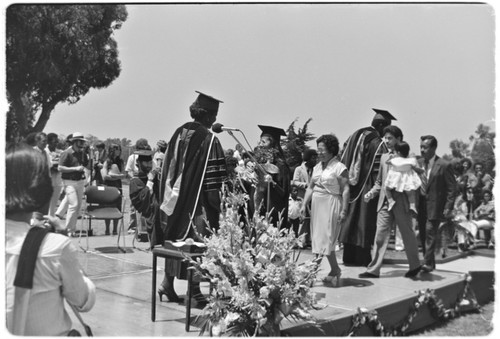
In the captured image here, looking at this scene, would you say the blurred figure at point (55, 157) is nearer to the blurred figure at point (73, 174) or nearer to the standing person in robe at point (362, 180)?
the blurred figure at point (73, 174)

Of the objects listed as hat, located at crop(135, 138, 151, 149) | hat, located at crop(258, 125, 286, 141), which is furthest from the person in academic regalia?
hat, located at crop(135, 138, 151, 149)

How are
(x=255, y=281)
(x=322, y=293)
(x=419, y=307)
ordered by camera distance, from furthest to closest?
1. (x=322, y=293)
2. (x=419, y=307)
3. (x=255, y=281)

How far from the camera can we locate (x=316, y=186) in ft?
21.0

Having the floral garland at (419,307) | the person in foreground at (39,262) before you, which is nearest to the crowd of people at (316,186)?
the person in foreground at (39,262)

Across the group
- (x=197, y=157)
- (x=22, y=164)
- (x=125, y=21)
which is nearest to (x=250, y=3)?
(x=125, y=21)

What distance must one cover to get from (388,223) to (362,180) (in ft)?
3.24

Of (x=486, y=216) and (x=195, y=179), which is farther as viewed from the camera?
(x=486, y=216)

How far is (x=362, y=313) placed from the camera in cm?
464

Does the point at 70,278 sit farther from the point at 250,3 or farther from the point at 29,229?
the point at 250,3

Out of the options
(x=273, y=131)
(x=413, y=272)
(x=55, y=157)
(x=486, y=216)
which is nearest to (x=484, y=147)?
(x=486, y=216)

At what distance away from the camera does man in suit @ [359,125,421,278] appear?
6680 mm

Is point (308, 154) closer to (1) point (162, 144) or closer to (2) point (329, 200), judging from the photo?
(1) point (162, 144)

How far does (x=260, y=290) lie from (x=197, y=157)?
1.88 metres

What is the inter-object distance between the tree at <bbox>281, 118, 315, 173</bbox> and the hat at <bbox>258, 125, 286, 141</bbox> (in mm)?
126
